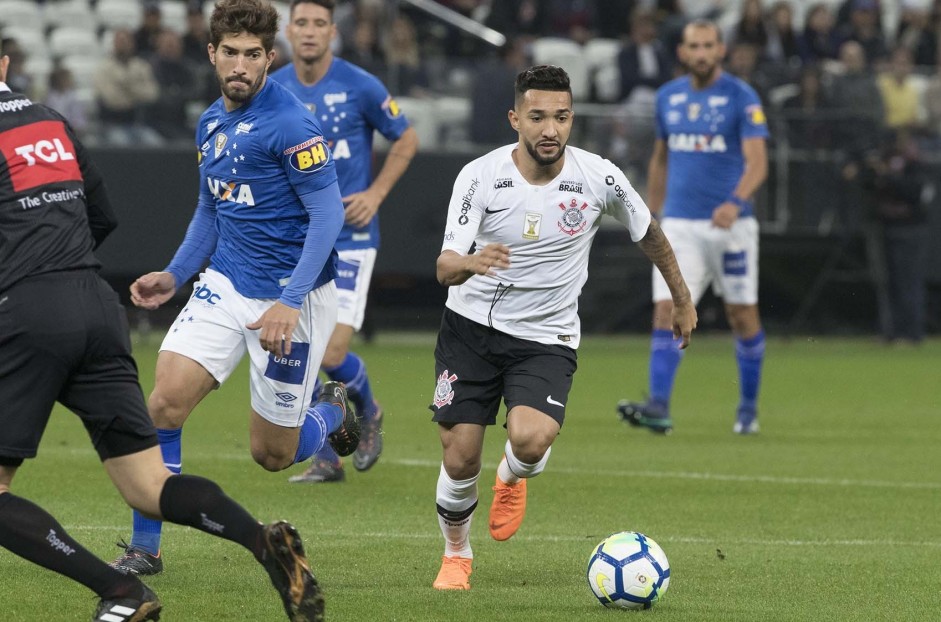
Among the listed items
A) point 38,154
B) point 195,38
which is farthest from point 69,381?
point 195,38

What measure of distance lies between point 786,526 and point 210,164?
11.1 ft

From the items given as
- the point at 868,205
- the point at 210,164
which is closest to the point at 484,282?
the point at 210,164

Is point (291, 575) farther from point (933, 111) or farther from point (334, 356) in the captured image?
point (933, 111)

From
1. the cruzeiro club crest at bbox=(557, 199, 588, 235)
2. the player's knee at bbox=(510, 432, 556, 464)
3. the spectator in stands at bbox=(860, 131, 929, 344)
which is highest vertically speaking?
the cruzeiro club crest at bbox=(557, 199, 588, 235)

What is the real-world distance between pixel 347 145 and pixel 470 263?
3728mm

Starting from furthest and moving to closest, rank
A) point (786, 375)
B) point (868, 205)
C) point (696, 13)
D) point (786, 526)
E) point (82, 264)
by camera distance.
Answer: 1. point (696, 13)
2. point (868, 205)
3. point (786, 375)
4. point (786, 526)
5. point (82, 264)

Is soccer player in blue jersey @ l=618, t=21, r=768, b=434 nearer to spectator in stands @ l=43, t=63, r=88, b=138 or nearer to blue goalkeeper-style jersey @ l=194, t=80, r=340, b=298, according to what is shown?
blue goalkeeper-style jersey @ l=194, t=80, r=340, b=298

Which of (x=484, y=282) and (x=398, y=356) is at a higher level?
(x=484, y=282)

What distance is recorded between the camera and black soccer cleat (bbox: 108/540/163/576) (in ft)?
21.2

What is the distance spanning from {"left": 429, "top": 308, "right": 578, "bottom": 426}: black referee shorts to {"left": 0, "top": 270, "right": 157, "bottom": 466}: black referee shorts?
64.6 inches

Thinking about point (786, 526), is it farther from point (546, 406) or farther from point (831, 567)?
→ point (546, 406)

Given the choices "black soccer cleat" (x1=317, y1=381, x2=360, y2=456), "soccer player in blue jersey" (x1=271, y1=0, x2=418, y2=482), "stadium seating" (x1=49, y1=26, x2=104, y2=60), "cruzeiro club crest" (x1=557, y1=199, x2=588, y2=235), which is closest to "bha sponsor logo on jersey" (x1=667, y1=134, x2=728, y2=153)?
"soccer player in blue jersey" (x1=271, y1=0, x2=418, y2=482)

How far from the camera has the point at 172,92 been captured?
18750 millimetres

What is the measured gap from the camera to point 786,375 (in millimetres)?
16734
